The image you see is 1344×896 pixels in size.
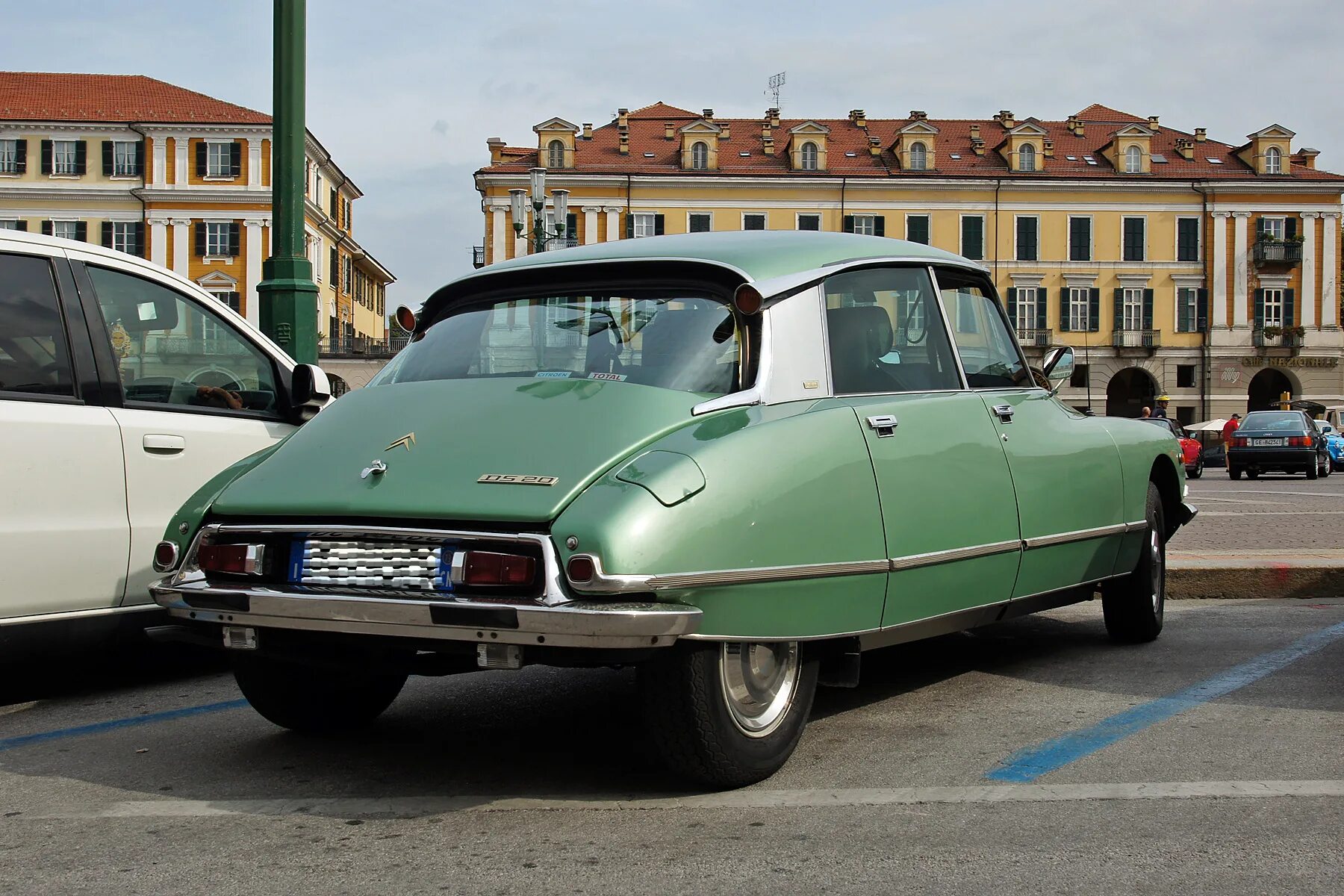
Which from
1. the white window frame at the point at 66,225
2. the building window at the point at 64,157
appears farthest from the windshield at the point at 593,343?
the building window at the point at 64,157

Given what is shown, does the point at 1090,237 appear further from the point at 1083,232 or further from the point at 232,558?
the point at 232,558

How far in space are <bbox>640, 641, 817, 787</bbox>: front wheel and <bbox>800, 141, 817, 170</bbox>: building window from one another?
236 feet

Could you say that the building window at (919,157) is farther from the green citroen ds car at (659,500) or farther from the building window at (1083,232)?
the green citroen ds car at (659,500)

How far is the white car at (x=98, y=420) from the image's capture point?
214 inches

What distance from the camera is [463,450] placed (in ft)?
13.7

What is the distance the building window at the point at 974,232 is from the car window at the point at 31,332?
7076cm

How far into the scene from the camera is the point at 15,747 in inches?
196

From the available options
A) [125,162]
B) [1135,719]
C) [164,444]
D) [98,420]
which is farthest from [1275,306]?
[98,420]

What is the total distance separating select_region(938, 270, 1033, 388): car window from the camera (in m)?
5.70

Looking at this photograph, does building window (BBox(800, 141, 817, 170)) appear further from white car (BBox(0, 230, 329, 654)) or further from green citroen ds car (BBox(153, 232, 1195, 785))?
green citroen ds car (BBox(153, 232, 1195, 785))

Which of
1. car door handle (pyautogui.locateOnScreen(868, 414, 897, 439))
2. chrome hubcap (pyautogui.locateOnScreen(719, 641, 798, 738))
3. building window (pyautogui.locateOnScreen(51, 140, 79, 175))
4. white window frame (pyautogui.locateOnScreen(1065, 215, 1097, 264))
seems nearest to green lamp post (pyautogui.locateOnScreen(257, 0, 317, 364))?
car door handle (pyautogui.locateOnScreen(868, 414, 897, 439))

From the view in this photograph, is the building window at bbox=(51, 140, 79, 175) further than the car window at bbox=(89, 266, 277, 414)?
Yes

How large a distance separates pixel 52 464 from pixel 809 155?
71271mm

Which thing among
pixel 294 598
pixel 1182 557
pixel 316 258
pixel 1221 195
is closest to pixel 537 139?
pixel 316 258
